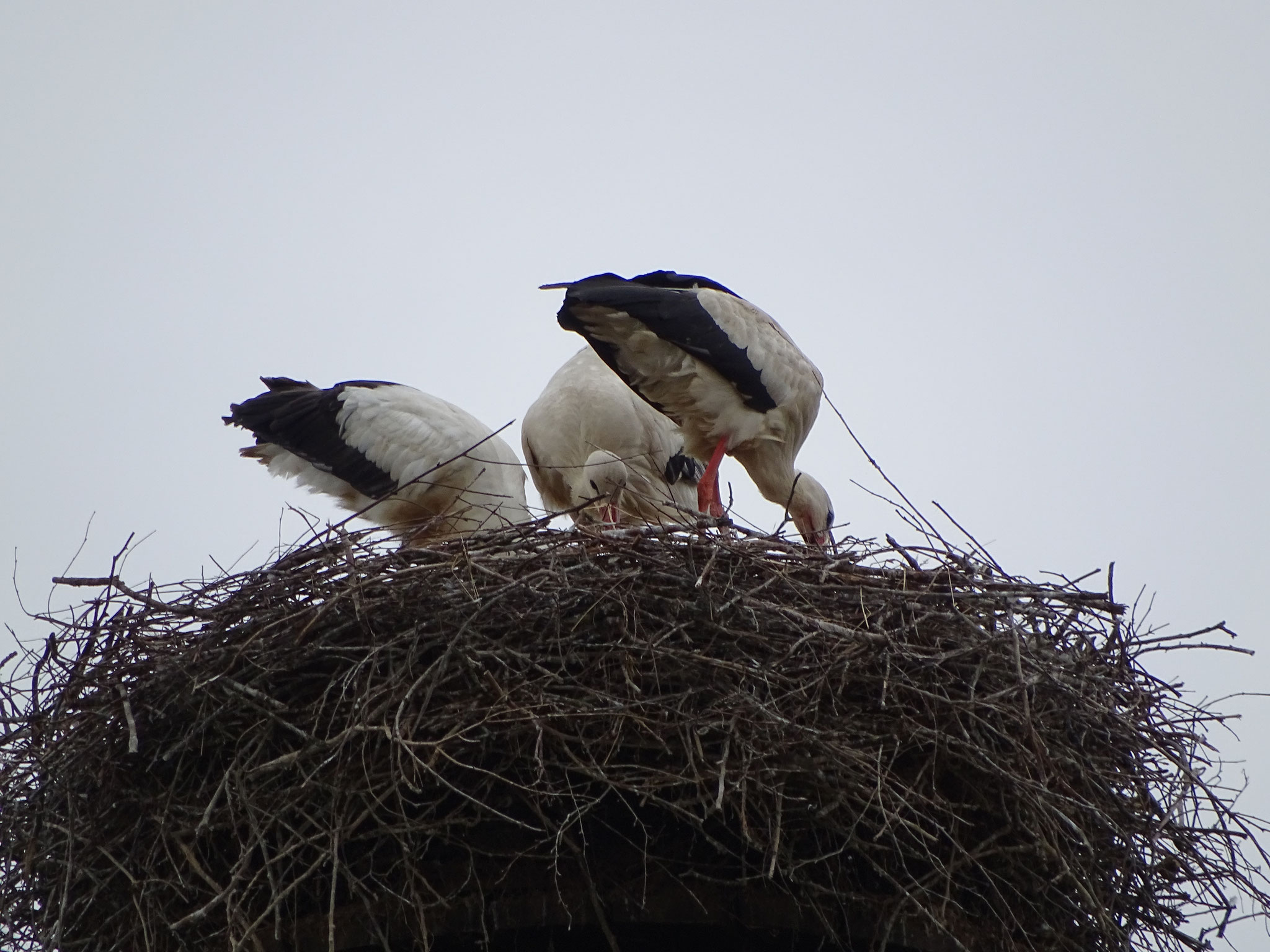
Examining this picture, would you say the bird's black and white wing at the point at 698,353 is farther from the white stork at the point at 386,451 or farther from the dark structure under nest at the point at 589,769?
the dark structure under nest at the point at 589,769

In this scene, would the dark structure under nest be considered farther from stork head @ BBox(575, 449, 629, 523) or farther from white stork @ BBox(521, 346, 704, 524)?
white stork @ BBox(521, 346, 704, 524)

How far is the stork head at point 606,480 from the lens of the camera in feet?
20.1

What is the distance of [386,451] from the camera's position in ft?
21.0

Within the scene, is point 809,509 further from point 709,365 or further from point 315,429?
point 315,429

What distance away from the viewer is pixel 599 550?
3.74 meters

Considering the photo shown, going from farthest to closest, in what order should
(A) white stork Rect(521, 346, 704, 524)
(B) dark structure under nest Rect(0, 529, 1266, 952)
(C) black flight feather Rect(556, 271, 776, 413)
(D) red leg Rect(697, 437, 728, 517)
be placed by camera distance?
1. (A) white stork Rect(521, 346, 704, 524)
2. (D) red leg Rect(697, 437, 728, 517)
3. (C) black flight feather Rect(556, 271, 776, 413)
4. (B) dark structure under nest Rect(0, 529, 1266, 952)

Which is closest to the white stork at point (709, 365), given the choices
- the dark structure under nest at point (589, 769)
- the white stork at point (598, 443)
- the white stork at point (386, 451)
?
the white stork at point (598, 443)

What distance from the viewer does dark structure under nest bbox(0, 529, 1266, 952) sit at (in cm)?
331

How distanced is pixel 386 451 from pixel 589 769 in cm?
339

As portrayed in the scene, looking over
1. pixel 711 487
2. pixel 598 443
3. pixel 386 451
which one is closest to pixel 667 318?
pixel 711 487

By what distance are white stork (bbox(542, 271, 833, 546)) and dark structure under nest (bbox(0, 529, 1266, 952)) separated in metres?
1.70

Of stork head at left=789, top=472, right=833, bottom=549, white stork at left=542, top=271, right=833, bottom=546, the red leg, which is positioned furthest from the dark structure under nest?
stork head at left=789, top=472, right=833, bottom=549

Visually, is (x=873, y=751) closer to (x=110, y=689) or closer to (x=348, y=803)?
(x=348, y=803)

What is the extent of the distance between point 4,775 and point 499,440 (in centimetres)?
317
